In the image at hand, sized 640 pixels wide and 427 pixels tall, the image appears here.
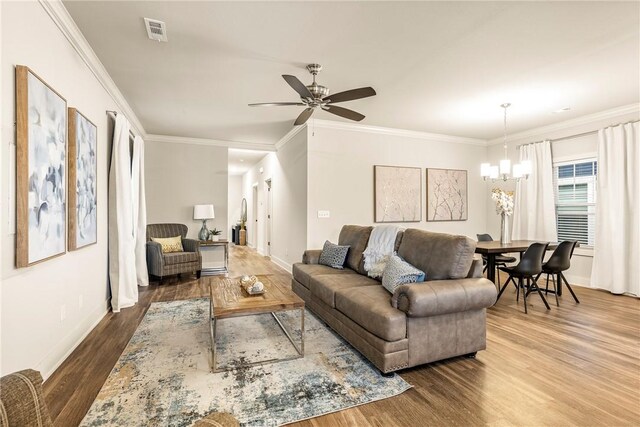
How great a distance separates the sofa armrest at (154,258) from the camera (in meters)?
5.05

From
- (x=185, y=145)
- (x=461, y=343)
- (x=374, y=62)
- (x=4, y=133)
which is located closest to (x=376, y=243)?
(x=461, y=343)

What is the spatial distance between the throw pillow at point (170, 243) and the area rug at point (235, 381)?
246 centimetres

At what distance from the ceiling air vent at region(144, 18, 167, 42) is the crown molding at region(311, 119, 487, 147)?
9.16 ft

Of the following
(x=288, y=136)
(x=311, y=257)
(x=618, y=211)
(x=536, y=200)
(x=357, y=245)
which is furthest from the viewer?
(x=288, y=136)

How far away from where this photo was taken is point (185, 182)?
20.8 ft

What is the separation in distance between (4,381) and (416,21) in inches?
120

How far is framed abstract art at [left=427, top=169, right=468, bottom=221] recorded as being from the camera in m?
6.18

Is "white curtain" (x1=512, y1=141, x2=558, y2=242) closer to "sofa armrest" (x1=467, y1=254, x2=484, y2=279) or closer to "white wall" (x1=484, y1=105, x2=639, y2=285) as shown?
"white wall" (x1=484, y1=105, x2=639, y2=285)

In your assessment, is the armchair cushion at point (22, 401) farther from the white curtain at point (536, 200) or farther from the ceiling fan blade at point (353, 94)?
the white curtain at point (536, 200)

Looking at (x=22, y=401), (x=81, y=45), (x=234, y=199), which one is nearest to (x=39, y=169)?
(x=81, y=45)

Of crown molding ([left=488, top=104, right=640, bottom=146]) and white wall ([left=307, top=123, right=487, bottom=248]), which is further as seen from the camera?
white wall ([left=307, top=123, right=487, bottom=248])

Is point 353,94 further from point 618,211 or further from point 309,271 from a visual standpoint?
point 618,211

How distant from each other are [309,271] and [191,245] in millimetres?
2845

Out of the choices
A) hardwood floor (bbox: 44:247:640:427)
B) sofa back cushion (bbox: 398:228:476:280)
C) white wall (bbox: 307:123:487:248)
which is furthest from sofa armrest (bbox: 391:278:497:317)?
white wall (bbox: 307:123:487:248)
